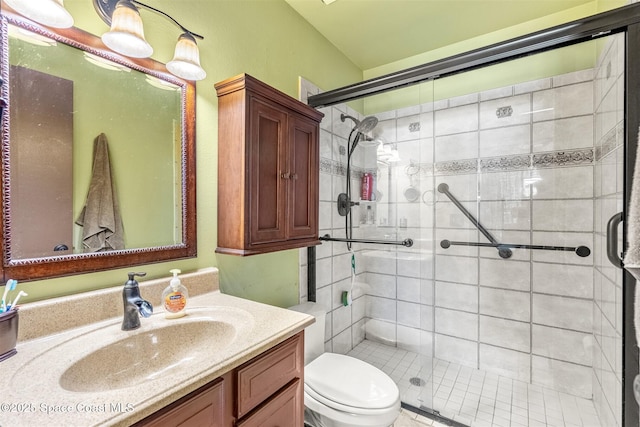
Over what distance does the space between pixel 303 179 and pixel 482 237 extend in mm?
1446

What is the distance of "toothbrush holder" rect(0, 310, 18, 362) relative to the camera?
684 mm

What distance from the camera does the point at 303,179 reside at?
61.6 inches

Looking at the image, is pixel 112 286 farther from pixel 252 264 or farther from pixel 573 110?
pixel 573 110

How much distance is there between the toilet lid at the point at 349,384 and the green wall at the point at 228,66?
17.0 inches

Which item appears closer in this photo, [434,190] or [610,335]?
[610,335]

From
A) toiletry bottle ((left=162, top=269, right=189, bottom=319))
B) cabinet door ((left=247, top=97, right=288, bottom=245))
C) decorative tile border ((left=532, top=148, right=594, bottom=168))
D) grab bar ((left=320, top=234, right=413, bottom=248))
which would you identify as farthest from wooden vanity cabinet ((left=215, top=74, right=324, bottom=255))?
decorative tile border ((left=532, top=148, right=594, bottom=168))

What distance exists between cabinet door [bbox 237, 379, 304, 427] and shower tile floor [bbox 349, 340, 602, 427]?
1.17m

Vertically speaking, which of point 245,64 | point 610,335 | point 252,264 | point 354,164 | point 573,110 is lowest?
point 610,335

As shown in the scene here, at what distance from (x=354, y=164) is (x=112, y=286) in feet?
5.35

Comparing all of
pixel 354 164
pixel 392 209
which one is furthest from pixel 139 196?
pixel 392 209

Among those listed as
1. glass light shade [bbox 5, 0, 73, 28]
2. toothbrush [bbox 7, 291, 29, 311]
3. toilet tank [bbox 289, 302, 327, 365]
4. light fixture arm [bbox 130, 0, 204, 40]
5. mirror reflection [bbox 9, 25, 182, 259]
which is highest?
light fixture arm [bbox 130, 0, 204, 40]

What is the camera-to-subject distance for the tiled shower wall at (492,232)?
177 centimetres

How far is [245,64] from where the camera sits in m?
1.48

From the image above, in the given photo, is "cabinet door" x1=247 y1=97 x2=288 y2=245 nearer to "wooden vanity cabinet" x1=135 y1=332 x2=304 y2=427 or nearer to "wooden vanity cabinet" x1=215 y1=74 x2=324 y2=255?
"wooden vanity cabinet" x1=215 y1=74 x2=324 y2=255
